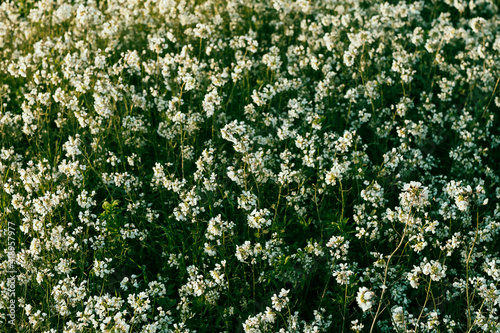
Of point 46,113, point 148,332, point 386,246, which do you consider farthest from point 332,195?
point 46,113

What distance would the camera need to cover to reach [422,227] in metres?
4.22

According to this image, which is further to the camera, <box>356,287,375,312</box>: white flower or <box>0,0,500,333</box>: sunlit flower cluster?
<box>0,0,500,333</box>: sunlit flower cluster

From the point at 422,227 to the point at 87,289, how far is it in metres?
2.75

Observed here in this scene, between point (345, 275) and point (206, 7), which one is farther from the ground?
point (206, 7)

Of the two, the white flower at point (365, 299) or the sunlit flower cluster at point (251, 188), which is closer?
the white flower at point (365, 299)

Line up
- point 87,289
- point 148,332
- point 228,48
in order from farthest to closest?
point 228,48 → point 87,289 → point 148,332

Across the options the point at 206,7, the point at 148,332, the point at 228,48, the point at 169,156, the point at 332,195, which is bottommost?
the point at 148,332

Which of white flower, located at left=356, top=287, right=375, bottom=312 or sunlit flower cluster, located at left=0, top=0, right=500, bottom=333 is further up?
sunlit flower cluster, located at left=0, top=0, right=500, bottom=333

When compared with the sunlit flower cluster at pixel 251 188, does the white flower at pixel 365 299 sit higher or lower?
lower

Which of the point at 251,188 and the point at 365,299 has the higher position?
the point at 251,188

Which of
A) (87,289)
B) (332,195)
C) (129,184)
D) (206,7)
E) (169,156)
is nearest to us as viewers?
(87,289)

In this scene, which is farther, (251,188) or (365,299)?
(251,188)

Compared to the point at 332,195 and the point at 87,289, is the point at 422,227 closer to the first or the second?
the point at 332,195

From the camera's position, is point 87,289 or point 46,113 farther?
point 46,113
